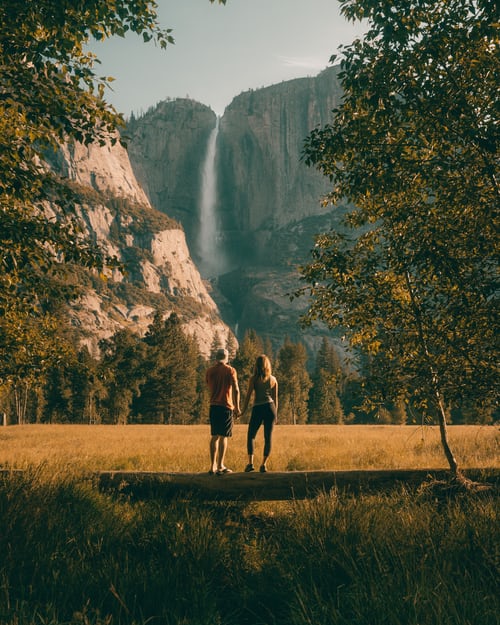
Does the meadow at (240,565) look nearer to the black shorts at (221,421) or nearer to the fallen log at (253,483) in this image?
the fallen log at (253,483)

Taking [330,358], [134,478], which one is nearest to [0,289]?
[134,478]

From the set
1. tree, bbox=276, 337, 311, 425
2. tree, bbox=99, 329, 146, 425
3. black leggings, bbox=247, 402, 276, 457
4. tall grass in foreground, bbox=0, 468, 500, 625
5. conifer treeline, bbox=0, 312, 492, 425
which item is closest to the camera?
tall grass in foreground, bbox=0, 468, 500, 625

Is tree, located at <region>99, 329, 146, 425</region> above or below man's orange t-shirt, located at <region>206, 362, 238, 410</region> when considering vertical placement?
below

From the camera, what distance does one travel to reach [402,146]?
6758mm

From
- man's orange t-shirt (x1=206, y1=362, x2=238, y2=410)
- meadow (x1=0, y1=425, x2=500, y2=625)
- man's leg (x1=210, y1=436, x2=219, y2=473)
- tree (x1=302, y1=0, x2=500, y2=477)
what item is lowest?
man's leg (x1=210, y1=436, x2=219, y2=473)

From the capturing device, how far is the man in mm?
9734

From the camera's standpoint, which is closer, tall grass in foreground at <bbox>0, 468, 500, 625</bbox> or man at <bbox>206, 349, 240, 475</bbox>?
tall grass in foreground at <bbox>0, 468, 500, 625</bbox>

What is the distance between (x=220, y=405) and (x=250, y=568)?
15.3ft

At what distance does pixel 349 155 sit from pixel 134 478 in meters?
6.70

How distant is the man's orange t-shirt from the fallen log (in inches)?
59.9

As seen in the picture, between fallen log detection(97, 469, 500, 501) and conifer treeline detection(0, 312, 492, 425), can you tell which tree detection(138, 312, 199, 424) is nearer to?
conifer treeline detection(0, 312, 492, 425)

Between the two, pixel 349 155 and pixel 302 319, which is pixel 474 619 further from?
pixel 302 319

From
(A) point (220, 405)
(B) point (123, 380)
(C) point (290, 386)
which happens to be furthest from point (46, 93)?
(C) point (290, 386)

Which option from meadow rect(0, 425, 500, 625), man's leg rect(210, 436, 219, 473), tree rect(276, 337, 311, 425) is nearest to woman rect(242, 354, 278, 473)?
man's leg rect(210, 436, 219, 473)
